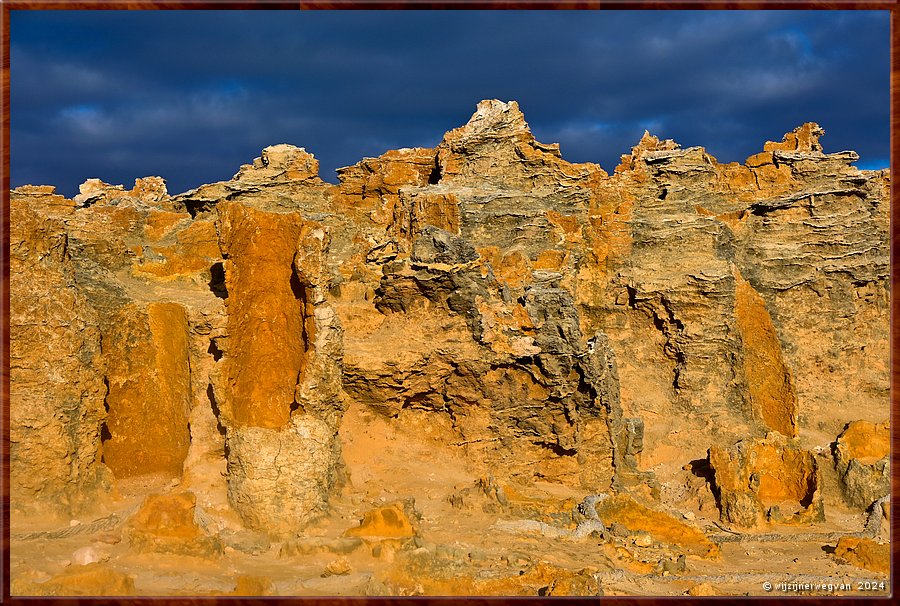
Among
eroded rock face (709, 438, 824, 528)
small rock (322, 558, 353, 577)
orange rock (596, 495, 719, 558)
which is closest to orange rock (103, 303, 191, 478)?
small rock (322, 558, 353, 577)

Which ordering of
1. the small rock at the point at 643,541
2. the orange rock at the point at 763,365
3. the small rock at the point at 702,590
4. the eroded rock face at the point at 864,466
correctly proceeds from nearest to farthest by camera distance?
the small rock at the point at 702,590 < the small rock at the point at 643,541 < the eroded rock face at the point at 864,466 < the orange rock at the point at 763,365

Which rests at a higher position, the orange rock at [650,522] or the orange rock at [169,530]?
the orange rock at [169,530]

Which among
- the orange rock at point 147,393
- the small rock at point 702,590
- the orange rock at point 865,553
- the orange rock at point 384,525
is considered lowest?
the orange rock at point 865,553

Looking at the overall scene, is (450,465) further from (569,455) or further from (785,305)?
(785,305)

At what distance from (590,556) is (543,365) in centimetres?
298

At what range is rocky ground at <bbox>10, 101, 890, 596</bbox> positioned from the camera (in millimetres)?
7605

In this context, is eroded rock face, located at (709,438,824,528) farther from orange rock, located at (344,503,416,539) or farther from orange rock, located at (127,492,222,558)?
orange rock, located at (127,492,222,558)

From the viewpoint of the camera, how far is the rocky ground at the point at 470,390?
7605mm

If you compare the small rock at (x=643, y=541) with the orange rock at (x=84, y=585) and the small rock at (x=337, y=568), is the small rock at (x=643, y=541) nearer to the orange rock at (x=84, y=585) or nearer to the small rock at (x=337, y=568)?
the small rock at (x=337, y=568)

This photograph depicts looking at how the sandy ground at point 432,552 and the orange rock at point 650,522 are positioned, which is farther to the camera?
the orange rock at point 650,522

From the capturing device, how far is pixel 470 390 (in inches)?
420

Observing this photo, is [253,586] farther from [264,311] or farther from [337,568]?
[264,311]

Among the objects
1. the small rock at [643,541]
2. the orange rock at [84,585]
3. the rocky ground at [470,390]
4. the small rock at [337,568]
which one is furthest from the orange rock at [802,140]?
the orange rock at [84,585]

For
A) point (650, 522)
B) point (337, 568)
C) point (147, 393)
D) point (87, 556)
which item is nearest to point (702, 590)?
point (650, 522)
